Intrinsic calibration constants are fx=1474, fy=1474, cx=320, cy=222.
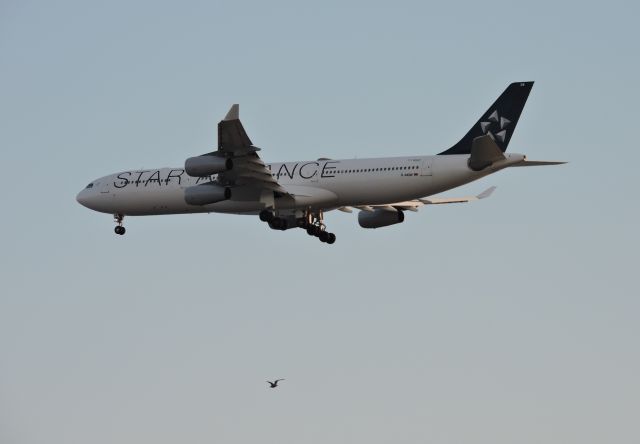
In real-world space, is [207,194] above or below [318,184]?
→ below

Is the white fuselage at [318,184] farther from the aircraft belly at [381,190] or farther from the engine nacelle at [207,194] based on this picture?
the engine nacelle at [207,194]

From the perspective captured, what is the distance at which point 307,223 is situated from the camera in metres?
66.2

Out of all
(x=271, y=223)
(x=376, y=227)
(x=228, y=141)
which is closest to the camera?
(x=228, y=141)

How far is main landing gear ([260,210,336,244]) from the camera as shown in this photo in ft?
212

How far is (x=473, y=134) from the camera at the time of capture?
63156mm

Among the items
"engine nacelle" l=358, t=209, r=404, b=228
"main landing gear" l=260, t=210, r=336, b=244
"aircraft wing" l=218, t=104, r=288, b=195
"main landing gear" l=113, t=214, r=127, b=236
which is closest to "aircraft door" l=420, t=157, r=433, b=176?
"aircraft wing" l=218, t=104, r=288, b=195

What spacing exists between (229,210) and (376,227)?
8291 millimetres

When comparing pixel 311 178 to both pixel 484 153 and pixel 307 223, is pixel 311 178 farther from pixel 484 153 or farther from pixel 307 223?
pixel 484 153

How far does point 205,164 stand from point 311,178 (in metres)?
5.54

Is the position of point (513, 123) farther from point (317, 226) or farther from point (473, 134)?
point (317, 226)

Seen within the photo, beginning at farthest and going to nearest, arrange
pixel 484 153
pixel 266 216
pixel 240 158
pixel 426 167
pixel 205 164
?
pixel 266 216 < pixel 240 158 < pixel 426 167 < pixel 205 164 < pixel 484 153

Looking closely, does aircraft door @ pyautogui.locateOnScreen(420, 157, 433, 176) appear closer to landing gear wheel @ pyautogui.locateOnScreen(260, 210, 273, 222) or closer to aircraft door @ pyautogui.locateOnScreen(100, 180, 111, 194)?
landing gear wheel @ pyautogui.locateOnScreen(260, 210, 273, 222)

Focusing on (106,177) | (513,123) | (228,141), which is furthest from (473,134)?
(106,177)

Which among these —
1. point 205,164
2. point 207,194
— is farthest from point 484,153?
point 207,194
